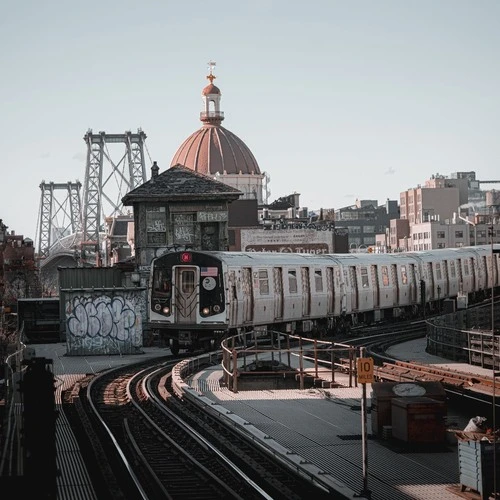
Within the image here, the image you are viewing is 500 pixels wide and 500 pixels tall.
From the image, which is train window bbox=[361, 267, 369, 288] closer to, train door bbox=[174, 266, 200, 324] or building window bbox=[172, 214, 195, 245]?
building window bbox=[172, 214, 195, 245]

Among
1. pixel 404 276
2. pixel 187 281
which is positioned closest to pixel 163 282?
pixel 187 281

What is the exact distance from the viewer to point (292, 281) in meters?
38.0

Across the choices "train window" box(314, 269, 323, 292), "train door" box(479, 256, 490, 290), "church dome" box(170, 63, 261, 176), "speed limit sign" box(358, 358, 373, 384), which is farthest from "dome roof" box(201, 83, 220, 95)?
"speed limit sign" box(358, 358, 373, 384)

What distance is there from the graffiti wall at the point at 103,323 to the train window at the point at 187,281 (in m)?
4.71

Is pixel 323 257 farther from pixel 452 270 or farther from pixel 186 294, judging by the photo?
pixel 452 270

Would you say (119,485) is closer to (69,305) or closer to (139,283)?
(69,305)

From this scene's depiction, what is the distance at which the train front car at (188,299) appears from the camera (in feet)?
110

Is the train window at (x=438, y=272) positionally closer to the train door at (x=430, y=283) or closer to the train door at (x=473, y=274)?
the train door at (x=430, y=283)

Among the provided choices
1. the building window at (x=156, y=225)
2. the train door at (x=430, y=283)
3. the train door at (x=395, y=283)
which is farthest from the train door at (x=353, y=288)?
the building window at (x=156, y=225)

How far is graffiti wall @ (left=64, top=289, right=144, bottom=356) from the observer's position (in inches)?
1510

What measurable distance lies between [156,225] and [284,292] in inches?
554

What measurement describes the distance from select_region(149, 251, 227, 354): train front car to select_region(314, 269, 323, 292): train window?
5.79 m

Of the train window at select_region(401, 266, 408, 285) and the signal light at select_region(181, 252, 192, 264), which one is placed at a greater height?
the signal light at select_region(181, 252, 192, 264)

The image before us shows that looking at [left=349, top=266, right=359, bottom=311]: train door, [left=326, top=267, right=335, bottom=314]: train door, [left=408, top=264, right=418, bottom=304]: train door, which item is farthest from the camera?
[left=408, top=264, right=418, bottom=304]: train door
